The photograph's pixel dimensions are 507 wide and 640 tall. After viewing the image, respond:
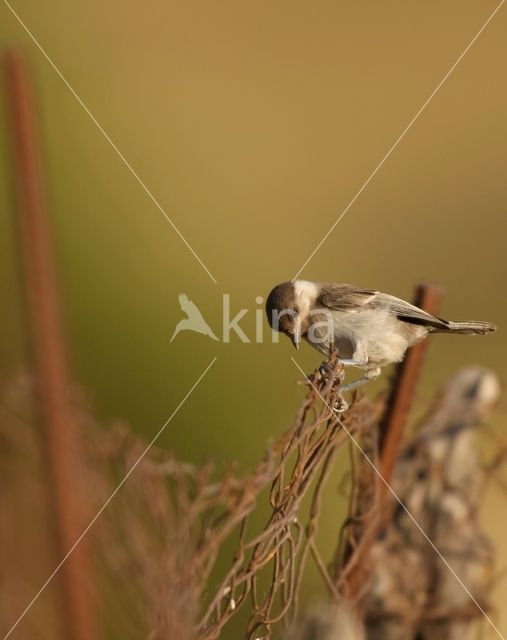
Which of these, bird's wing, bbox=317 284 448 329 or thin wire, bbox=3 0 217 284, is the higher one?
thin wire, bbox=3 0 217 284

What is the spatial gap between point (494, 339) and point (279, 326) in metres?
1.65

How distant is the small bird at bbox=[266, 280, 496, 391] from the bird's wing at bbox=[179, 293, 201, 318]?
28.3 inches

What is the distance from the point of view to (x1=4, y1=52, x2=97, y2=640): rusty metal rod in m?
0.85

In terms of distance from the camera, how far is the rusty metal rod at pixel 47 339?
2.80ft

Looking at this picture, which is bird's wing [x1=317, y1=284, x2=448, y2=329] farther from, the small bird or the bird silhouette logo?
the bird silhouette logo

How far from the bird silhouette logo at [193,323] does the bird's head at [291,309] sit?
62 centimetres

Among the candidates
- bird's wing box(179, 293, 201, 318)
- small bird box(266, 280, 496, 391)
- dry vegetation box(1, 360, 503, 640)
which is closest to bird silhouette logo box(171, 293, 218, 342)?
bird's wing box(179, 293, 201, 318)

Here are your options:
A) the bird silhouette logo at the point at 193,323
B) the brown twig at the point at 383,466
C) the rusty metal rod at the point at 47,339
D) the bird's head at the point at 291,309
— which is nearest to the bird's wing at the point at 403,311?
the bird's head at the point at 291,309

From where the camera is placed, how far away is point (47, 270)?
865 millimetres

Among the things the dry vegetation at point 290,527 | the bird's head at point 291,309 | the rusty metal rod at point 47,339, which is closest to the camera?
the rusty metal rod at point 47,339

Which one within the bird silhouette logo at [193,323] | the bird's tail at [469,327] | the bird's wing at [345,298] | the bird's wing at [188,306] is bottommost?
the bird silhouette logo at [193,323]

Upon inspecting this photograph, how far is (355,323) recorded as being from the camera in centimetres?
266

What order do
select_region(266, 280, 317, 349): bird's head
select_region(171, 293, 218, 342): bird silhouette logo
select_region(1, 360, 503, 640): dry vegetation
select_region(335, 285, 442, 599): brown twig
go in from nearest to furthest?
1. select_region(1, 360, 503, 640): dry vegetation
2. select_region(335, 285, 442, 599): brown twig
3. select_region(266, 280, 317, 349): bird's head
4. select_region(171, 293, 218, 342): bird silhouette logo

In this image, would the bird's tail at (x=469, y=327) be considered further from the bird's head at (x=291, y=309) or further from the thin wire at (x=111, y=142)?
the thin wire at (x=111, y=142)
